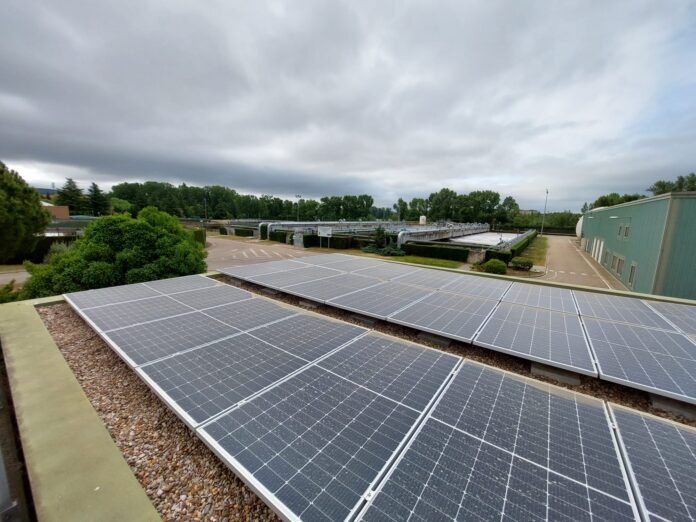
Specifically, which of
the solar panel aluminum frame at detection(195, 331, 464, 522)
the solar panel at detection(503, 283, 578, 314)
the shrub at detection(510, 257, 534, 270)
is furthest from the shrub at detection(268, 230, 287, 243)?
the solar panel aluminum frame at detection(195, 331, 464, 522)

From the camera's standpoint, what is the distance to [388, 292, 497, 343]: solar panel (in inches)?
226

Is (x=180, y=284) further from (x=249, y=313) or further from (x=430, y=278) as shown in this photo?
(x=430, y=278)

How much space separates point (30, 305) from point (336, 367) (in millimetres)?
9181

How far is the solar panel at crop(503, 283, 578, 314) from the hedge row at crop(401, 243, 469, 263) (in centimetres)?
1974

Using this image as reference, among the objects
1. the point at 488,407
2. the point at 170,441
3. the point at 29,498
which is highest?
the point at 488,407

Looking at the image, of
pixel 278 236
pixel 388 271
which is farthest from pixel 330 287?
pixel 278 236

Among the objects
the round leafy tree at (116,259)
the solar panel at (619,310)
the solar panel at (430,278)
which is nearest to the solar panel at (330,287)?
the solar panel at (430,278)

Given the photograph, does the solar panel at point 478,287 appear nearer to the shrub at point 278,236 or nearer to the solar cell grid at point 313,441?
the solar cell grid at point 313,441

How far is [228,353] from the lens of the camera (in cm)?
466

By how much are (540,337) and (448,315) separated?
5.95 ft

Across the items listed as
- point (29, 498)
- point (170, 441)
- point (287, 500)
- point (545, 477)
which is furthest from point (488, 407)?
point (29, 498)

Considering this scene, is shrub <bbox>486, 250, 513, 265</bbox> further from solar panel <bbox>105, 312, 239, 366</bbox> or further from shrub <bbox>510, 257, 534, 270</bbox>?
solar panel <bbox>105, 312, 239, 366</bbox>

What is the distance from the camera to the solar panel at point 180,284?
825 centimetres

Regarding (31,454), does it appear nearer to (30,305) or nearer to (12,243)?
(30,305)
